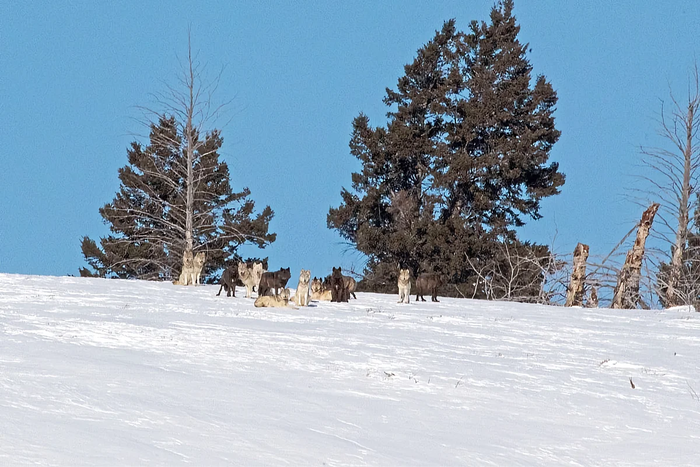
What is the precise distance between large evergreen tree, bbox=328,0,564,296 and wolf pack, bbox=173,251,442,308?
1865 centimetres

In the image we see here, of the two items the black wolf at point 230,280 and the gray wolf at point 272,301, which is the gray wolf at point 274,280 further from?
the black wolf at point 230,280

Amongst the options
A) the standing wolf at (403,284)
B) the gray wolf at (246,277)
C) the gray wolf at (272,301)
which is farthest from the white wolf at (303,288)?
the standing wolf at (403,284)

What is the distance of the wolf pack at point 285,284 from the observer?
1625 cm

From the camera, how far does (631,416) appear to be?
805 centimetres

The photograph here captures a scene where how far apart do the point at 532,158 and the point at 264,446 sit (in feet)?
121

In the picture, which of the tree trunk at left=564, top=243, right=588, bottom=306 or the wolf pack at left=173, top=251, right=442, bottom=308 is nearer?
the wolf pack at left=173, top=251, right=442, bottom=308

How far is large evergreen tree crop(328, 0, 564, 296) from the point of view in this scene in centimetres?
3988

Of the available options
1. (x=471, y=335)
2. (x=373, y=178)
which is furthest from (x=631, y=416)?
(x=373, y=178)

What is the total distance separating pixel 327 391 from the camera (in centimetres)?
802

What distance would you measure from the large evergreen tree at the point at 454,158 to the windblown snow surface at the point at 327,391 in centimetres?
2567

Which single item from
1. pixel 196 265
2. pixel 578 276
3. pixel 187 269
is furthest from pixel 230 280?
pixel 578 276

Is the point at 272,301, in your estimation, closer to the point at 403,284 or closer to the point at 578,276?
the point at 403,284

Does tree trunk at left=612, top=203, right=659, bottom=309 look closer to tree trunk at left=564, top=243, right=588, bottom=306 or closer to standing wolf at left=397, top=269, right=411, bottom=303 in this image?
tree trunk at left=564, top=243, right=588, bottom=306

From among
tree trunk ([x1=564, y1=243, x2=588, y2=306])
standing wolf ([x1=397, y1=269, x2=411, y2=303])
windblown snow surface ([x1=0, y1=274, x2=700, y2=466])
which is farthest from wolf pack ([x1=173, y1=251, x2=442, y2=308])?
tree trunk ([x1=564, y1=243, x2=588, y2=306])
